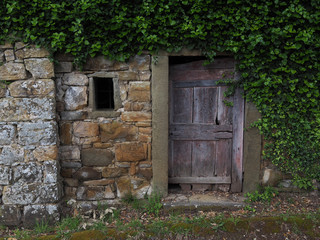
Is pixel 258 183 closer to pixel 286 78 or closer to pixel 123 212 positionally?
pixel 286 78

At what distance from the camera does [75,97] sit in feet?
11.3

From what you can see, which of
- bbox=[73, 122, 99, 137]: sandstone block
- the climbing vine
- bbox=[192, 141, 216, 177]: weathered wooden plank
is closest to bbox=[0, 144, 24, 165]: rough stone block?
bbox=[73, 122, 99, 137]: sandstone block

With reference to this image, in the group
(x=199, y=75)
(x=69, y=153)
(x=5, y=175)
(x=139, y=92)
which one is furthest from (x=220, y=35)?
(x=5, y=175)

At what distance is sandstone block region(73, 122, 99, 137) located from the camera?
347 cm

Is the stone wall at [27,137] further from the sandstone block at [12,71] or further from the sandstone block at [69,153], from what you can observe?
the sandstone block at [69,153]

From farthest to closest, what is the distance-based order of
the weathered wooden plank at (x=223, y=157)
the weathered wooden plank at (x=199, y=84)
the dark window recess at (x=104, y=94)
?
the dark window recess at (x=104, y=94)
the weathered wooden plank at (x=223, y=157)
the weathered wooden plank at (x=199, y=84)

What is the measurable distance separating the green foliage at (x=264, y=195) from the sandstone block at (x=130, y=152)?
1677 millimetres

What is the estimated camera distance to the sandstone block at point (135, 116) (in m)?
3.47

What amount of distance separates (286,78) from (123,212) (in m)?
2.96

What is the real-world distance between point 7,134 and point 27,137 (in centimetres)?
27

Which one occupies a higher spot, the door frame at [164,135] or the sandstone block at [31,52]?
the sandstone block at [31,52]

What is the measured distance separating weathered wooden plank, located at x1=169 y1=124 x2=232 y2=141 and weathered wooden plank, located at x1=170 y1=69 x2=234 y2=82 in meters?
0.71

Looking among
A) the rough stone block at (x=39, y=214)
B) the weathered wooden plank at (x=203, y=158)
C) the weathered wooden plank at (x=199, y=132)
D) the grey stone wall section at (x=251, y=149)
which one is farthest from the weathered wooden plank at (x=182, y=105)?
the rough stone block at (x=39, y=214)

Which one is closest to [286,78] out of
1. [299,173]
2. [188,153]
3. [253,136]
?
[253,136]
